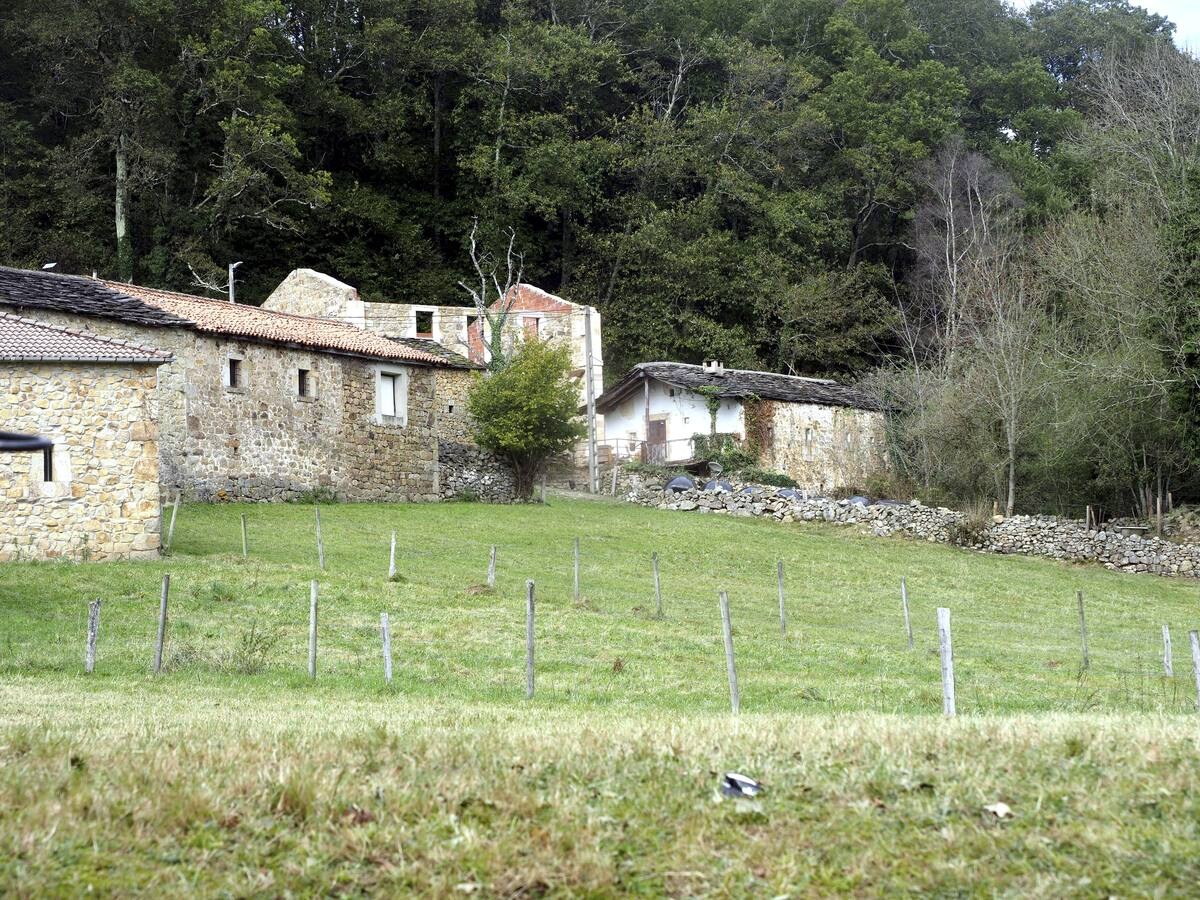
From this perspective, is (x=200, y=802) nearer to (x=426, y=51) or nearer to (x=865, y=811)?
(x=865, y=811)

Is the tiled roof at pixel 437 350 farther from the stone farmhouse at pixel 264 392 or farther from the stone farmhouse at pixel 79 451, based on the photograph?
the stone farmhouse at pixel 79 451

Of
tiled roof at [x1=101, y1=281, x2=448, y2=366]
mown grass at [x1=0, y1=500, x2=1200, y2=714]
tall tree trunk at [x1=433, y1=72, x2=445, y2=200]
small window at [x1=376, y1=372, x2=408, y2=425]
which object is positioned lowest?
mown grass at [x1=0, y1=500, x2=1200, y2=714]

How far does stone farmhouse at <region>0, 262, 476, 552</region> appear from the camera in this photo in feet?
107

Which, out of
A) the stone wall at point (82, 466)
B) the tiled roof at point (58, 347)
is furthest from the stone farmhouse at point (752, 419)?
the tiled roof at point (58, 347)

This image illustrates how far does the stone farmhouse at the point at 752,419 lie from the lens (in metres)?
48.7

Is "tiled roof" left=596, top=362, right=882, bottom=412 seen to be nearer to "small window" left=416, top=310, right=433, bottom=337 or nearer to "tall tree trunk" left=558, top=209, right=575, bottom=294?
"small window" left=416, top=310, right=433, bottom=337

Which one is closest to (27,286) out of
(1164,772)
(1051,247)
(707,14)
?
(1164,772)

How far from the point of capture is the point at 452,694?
15125 mm

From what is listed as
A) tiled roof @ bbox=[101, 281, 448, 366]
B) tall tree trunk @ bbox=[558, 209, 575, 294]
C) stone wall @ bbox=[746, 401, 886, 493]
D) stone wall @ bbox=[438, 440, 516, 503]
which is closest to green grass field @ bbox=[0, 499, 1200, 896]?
tiled roof @ bbox=[101, 281, 448, 366]

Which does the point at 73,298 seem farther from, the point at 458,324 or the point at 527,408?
the point at 458,324

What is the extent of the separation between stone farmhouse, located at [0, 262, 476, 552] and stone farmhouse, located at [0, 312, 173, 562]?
1.07 meters

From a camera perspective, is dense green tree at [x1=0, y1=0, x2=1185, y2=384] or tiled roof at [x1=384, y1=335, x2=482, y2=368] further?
dense green tree at [x1=0, y1=0, x2=1185, y2=384]

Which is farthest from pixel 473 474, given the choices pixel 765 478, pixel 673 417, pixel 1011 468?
pixel 1011 468

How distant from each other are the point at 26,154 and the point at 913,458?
34455mm
